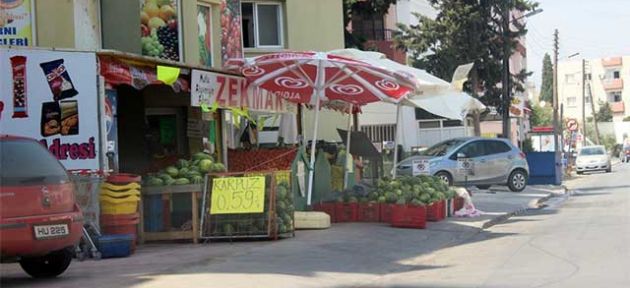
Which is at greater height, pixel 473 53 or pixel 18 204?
pixel 473 53

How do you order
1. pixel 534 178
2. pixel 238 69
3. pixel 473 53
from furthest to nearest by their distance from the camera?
pixel 473 53 → pixel 534 178 → pixel 238 69

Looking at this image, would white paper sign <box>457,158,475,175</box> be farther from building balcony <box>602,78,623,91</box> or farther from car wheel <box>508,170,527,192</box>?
building balcony <box>602,78,623,91</box>

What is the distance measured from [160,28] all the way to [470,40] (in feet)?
53.3

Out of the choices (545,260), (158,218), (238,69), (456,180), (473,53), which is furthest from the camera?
(473,53)

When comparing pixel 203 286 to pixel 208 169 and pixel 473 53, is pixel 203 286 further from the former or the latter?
pixel 473 53

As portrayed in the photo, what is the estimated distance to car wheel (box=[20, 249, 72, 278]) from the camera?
8.88 metres

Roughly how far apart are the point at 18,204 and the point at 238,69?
7233mm

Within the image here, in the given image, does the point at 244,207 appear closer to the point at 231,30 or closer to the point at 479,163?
the point at 231,30

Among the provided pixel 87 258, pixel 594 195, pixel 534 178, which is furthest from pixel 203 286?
pixel 534 178

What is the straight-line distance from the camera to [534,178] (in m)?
28.2

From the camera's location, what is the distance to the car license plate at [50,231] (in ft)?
26.3

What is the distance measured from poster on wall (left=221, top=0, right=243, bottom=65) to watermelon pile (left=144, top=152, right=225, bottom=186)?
7.39 m

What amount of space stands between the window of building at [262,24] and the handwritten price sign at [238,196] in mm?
11539

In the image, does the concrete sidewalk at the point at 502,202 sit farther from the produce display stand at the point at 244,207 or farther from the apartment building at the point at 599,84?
the apartment building at the point at 599,84
